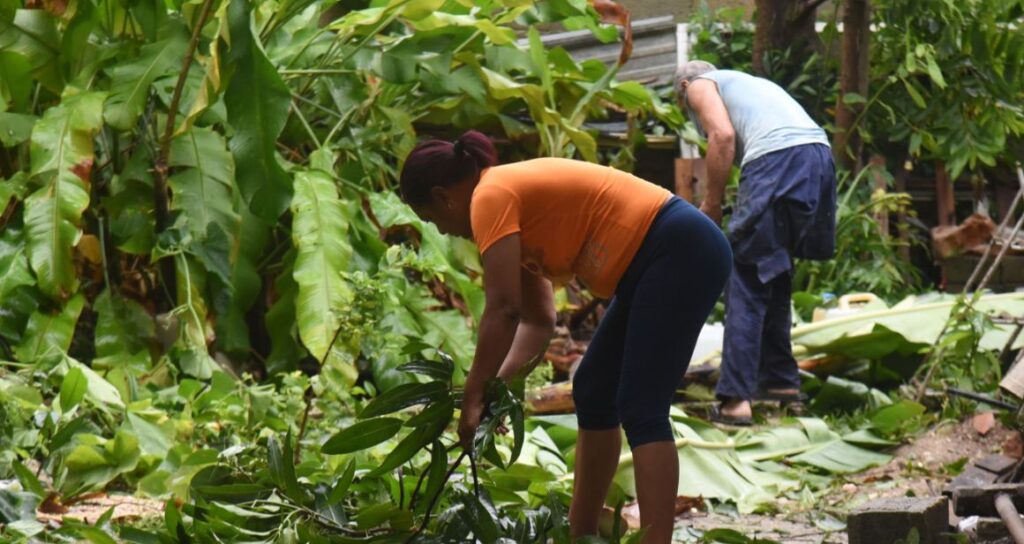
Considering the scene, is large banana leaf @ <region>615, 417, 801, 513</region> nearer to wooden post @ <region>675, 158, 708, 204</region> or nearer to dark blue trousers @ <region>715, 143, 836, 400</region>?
dark blue trousers @ <region>715, 143, 836, 400</region>

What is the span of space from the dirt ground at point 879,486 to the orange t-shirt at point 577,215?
112cm

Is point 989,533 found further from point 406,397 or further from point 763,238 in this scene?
point 763,238

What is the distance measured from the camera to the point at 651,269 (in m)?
3.63

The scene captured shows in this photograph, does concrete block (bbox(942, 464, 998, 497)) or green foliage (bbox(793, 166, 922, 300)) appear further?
green foliage (bbox(793, 166, 922, 300))

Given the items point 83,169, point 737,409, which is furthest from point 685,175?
point 83,169

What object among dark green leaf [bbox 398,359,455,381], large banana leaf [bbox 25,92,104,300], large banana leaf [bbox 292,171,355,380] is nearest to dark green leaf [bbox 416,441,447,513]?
dark green leaf [bbox 398,359,455,381]

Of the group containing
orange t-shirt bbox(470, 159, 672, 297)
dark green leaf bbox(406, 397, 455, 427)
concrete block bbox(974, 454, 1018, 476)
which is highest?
orange t-shirt bbox(470, 159, 672, 297)

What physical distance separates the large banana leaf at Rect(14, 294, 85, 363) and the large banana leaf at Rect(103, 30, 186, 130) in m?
0.85

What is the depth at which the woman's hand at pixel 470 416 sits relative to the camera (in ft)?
11.2

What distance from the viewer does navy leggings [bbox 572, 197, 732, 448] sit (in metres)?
3.58

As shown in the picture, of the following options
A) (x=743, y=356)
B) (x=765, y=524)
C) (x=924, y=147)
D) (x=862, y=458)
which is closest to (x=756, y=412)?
(x=743, y=356)

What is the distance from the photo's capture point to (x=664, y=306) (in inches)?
141

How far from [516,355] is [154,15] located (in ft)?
11.2

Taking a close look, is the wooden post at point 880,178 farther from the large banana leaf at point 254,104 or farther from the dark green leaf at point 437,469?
the dark green leaf at point 437,469
